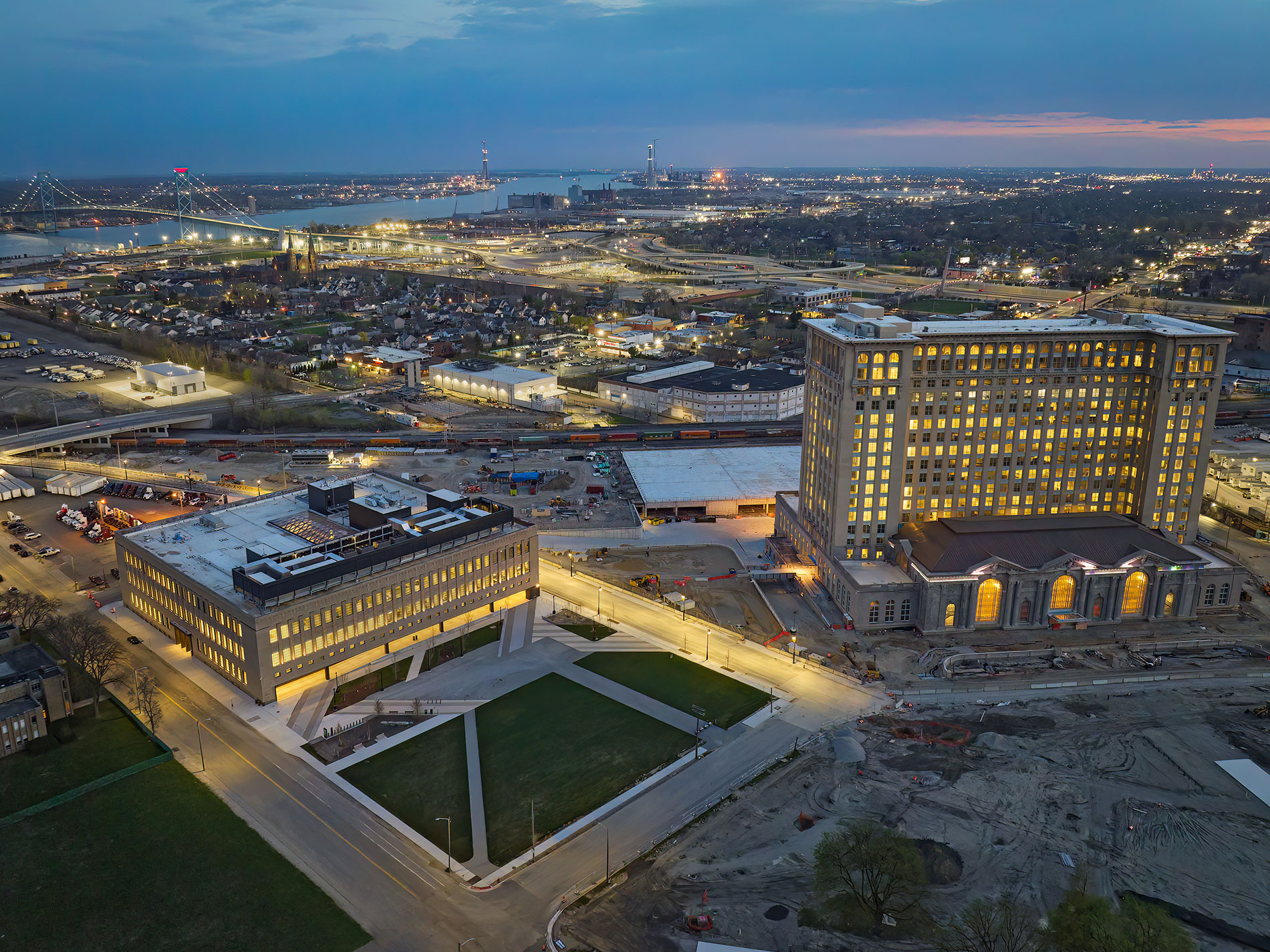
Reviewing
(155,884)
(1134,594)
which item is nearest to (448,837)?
(155,884)

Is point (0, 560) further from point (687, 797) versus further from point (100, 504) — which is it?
point (687, 797)

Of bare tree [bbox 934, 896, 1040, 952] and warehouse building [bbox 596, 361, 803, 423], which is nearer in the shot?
bare tree [bbox 934, 896, 1040, 952]

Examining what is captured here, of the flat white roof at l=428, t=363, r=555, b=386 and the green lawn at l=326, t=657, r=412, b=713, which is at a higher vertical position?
the flat white roof at l=428, t=363, r=555, b=386

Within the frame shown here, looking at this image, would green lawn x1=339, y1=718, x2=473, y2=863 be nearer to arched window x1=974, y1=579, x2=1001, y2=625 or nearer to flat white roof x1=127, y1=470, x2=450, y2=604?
flat white roof x1=127, y1=470, x2=450, y2=604

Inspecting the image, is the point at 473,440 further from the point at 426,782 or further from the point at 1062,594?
the point at 1062,594

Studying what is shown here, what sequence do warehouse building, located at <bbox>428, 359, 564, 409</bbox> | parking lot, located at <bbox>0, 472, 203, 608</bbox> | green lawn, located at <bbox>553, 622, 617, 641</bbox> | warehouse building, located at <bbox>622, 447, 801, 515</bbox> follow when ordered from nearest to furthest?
green lawn, located at <bbox>553, 622, 617, 641</bbox> → parking lot, located at <bbox>0, 472, 203, 608</bbox> → warehouse building, located at <bbox>622, 447, 801, 515</bbox> → warehouse building, located at <bbox>428, 359, 564, 409</bbox>

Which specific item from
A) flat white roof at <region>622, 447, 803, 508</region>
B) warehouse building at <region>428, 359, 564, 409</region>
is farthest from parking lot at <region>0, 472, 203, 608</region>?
warehouse building at <region>428, 359, 564, 409</region>

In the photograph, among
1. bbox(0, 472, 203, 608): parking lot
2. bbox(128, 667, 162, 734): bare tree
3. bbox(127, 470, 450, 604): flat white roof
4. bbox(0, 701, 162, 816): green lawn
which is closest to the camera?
bbox(0, 701, 162, 816): green lawn

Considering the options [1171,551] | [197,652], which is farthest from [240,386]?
[1171,551]
